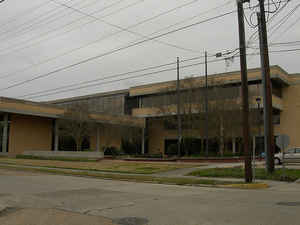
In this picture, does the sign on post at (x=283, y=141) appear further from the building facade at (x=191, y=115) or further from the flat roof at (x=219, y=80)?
the flat roof at (x=219, y=80)

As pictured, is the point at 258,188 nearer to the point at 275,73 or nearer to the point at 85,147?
the point at 275,73

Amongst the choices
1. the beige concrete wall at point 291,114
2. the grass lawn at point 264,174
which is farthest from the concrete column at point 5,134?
the beige concrete wall at point 291,114

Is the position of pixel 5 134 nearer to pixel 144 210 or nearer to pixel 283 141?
pixel 283 141

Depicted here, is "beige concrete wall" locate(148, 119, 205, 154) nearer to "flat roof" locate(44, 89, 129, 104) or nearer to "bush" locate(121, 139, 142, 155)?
"bush" locate(121, 139, 142, 155)

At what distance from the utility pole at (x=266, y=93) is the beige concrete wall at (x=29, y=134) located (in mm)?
36082

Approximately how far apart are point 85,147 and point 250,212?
4937 cm

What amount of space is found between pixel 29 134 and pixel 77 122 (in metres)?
9.35

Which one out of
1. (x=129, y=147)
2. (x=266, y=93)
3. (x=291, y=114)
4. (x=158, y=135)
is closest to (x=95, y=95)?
(x=158, y=135)

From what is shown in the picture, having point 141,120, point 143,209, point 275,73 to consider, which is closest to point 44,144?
point 141,120

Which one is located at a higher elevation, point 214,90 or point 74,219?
point 214,90

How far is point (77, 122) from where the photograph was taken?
147 feet

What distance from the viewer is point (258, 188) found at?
54.1 feet

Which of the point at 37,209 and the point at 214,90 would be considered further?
the point at 214,90

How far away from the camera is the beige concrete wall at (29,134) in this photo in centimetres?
4756
